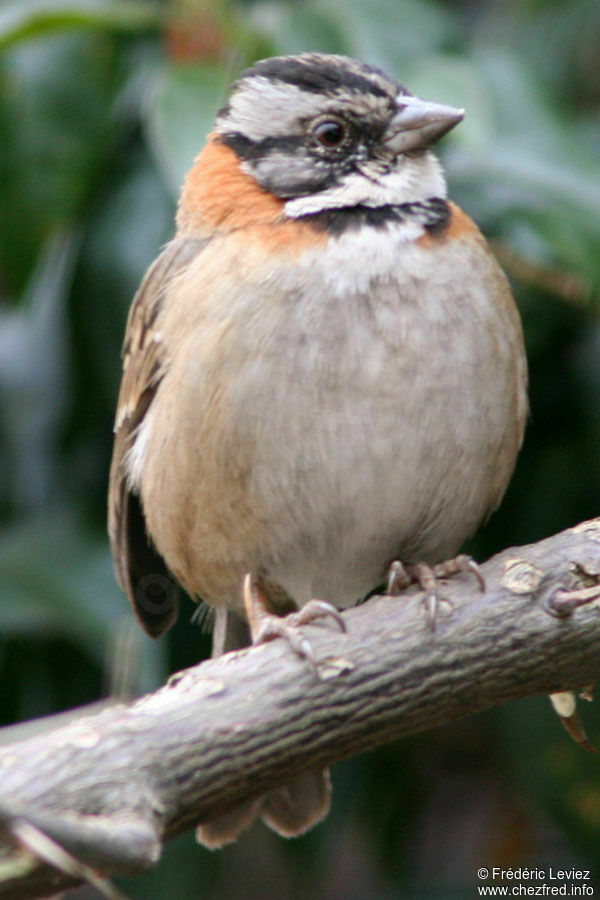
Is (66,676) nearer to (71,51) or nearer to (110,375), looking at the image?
(110,375)

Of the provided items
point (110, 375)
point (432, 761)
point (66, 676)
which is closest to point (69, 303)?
point (110, 375)

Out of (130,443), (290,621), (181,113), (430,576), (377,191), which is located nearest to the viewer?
(290,621)

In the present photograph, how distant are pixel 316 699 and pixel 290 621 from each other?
10.1 inches

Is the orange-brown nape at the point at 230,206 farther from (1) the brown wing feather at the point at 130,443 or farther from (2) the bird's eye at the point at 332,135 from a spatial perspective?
(2) the bird's eye at the point at 332,135

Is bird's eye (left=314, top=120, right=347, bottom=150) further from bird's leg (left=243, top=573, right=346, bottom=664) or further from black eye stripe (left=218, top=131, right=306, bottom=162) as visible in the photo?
bird's leg (left=243, top=573, right=346, bottom=664)

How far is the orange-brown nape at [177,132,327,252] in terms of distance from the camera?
3027 millimetres

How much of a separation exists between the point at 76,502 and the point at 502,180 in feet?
5.40

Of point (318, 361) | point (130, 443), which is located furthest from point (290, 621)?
point (130, 443)

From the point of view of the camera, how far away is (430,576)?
2824 millimetres

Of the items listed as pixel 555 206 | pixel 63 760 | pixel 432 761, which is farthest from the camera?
pixel 432 761

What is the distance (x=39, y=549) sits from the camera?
394cm

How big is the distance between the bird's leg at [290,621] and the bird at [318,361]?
1 centimetres

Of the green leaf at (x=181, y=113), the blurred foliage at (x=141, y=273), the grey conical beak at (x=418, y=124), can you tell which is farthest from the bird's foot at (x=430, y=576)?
the green leaf at (x=181, y=113)

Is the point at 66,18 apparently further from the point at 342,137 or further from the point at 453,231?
the point at 453,231
